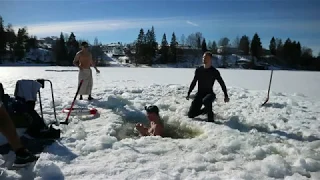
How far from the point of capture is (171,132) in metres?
6.02

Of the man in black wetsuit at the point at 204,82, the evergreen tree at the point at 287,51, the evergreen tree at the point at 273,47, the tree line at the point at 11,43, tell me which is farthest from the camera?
the evergreen tree at the point at 273,47

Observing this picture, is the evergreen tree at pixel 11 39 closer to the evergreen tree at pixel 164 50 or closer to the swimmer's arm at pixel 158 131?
the evergreen tree at pixel 164 50

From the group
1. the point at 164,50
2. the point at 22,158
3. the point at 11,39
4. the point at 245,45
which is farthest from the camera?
the point at 245,45

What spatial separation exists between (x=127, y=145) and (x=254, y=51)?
94.8m

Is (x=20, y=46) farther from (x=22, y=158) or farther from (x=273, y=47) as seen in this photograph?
(x=273, y=47)

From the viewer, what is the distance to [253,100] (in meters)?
8.90

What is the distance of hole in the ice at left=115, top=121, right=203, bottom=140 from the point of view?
18.5 ft

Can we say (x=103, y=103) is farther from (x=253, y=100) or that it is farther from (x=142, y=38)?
(x=142, y=38)

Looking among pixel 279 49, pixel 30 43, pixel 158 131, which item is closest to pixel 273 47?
pixel 279 49

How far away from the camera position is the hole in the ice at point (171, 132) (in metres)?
5.64

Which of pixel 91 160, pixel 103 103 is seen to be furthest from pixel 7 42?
pixel 91 160

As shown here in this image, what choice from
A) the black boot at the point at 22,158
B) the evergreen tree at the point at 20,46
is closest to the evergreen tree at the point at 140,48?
the evergreen tree at the point at 20,46

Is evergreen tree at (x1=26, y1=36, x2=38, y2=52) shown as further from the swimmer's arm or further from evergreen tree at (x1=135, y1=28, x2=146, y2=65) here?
the swimmer's arm

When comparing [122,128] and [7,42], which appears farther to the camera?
[7,42]
